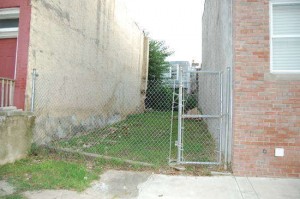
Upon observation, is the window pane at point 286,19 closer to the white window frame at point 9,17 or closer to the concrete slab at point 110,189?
the concrete slab at point 110,189

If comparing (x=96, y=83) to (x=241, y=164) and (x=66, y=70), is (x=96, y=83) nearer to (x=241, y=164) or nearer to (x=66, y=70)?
(x=66, y=70)

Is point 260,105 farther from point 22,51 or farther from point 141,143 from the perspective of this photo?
point 22,51

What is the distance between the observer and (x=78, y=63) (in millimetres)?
10734

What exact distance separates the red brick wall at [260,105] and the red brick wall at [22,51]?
17.3ft

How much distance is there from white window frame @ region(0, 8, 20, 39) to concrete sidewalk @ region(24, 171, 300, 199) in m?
4.86

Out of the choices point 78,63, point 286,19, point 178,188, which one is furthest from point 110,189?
point 78,63

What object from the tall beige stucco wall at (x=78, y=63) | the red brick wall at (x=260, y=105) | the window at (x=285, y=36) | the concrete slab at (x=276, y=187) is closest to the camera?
the concrete slab at (x=276, y=187)

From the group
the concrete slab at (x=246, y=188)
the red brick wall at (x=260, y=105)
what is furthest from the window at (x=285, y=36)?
the concrete slab at (x=246, y=188)

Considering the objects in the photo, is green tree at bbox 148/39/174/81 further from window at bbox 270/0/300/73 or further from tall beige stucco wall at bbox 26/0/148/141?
window at bbox 270/0/300/73

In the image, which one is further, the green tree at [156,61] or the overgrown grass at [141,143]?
the green tree at [156,61]

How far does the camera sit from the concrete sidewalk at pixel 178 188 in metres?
5.07

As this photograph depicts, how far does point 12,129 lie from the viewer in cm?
671

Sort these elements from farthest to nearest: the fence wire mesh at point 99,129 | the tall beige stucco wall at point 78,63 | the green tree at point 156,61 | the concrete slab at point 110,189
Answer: the green tree at point 156,61 → the tall beige stucco wall at point 78,63 → the fence wire mesh at point 99,129 → the concrete slab at point 110,189

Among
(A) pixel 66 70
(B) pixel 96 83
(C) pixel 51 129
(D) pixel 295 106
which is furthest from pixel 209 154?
(B) pixel 96 83
